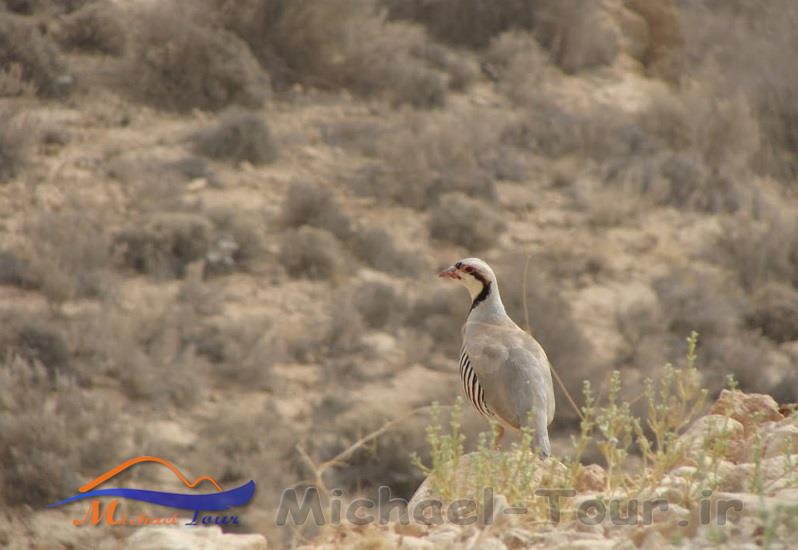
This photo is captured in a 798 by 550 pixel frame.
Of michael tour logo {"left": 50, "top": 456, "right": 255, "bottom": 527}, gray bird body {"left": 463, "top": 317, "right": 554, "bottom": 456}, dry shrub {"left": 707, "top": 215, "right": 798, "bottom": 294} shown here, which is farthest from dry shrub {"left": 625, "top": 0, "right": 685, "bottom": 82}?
gray bird body {"left": 463, "top": 317, "right": 554, "bottom": 456}

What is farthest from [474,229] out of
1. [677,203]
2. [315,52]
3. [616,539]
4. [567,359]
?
[616,539]

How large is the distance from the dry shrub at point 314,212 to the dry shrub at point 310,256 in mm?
563

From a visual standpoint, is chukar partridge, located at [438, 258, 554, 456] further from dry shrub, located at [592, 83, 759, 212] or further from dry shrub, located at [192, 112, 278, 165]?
dry shrub, located at [592, 83, 759, 212]

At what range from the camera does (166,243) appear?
12.2 m

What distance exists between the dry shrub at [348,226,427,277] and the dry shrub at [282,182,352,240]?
18 cm

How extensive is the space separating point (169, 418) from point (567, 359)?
4.13 m

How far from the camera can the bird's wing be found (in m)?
5.54

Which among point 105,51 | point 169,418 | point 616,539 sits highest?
point 616,539

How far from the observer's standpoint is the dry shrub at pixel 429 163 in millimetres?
14664

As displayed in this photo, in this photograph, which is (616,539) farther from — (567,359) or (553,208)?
(553,208)

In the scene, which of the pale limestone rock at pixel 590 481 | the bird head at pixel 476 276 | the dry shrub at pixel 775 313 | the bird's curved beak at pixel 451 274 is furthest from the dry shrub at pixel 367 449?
the dry shrub at pixel 775 313

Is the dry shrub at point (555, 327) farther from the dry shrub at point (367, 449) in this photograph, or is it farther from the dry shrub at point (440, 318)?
the dry shrub at point (367, 449)

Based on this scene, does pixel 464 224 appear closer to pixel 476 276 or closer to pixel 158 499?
pixel 158 499

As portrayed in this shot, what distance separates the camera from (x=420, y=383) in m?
11.3
